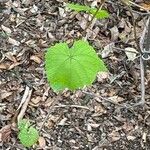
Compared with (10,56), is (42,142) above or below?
below

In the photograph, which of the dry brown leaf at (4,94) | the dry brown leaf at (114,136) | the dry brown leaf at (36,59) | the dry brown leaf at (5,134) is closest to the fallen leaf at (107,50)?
the dry brown leaf at (36,59)

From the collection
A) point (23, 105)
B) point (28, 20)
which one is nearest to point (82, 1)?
point (28, 20)

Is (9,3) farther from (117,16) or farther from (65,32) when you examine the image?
(117,16)

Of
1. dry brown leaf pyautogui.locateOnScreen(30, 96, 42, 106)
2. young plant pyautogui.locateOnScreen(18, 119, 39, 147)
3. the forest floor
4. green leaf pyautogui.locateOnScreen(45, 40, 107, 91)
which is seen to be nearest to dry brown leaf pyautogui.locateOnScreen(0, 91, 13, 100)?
the forest floor

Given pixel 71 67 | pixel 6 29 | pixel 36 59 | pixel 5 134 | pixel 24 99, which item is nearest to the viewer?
pixel 71 67

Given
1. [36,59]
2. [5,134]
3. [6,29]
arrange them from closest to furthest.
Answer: [5,134], [36,59], [6,29]

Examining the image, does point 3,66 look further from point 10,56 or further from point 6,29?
point 6,29

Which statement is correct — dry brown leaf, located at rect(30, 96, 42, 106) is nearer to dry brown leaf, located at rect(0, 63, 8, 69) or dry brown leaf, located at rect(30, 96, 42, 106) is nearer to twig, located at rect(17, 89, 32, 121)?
twig, located at rect(17, 89, 32, 121)

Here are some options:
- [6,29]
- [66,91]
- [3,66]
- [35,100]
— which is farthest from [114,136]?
[6,29]
